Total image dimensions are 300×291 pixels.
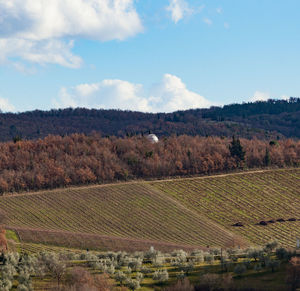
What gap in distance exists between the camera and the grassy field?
97.4 metres

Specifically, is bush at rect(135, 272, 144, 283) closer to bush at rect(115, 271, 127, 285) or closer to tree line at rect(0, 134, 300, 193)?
bush at rect(115, 271, 127, 285)

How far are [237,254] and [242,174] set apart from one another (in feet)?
205

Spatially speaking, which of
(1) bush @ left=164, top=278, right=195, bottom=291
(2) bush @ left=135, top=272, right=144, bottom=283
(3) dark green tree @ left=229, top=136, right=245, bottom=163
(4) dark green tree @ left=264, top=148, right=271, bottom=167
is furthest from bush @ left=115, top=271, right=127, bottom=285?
(4) dark green tree @ left=264, top=148, right=271, bottom=167

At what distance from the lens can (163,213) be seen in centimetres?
11144

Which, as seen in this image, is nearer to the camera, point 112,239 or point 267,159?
point 112,239

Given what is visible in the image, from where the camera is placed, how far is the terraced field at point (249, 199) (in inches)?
4048

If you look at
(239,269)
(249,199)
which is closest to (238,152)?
(249,199)

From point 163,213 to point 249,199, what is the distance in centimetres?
2009

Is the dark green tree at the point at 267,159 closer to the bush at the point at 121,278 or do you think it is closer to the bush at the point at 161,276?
the bush at the point at 161,276

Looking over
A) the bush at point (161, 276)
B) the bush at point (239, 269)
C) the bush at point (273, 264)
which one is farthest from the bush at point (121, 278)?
the bush at point (273, 264)

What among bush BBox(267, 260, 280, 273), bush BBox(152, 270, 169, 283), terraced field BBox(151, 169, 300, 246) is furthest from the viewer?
terraced field BBox(151, 169, 300, 246)

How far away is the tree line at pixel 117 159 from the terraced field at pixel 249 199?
729 cm

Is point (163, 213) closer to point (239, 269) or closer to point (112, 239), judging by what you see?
point (112, 239)

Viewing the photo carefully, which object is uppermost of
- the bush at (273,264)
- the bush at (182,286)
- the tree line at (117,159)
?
the tree line at (117,159)
